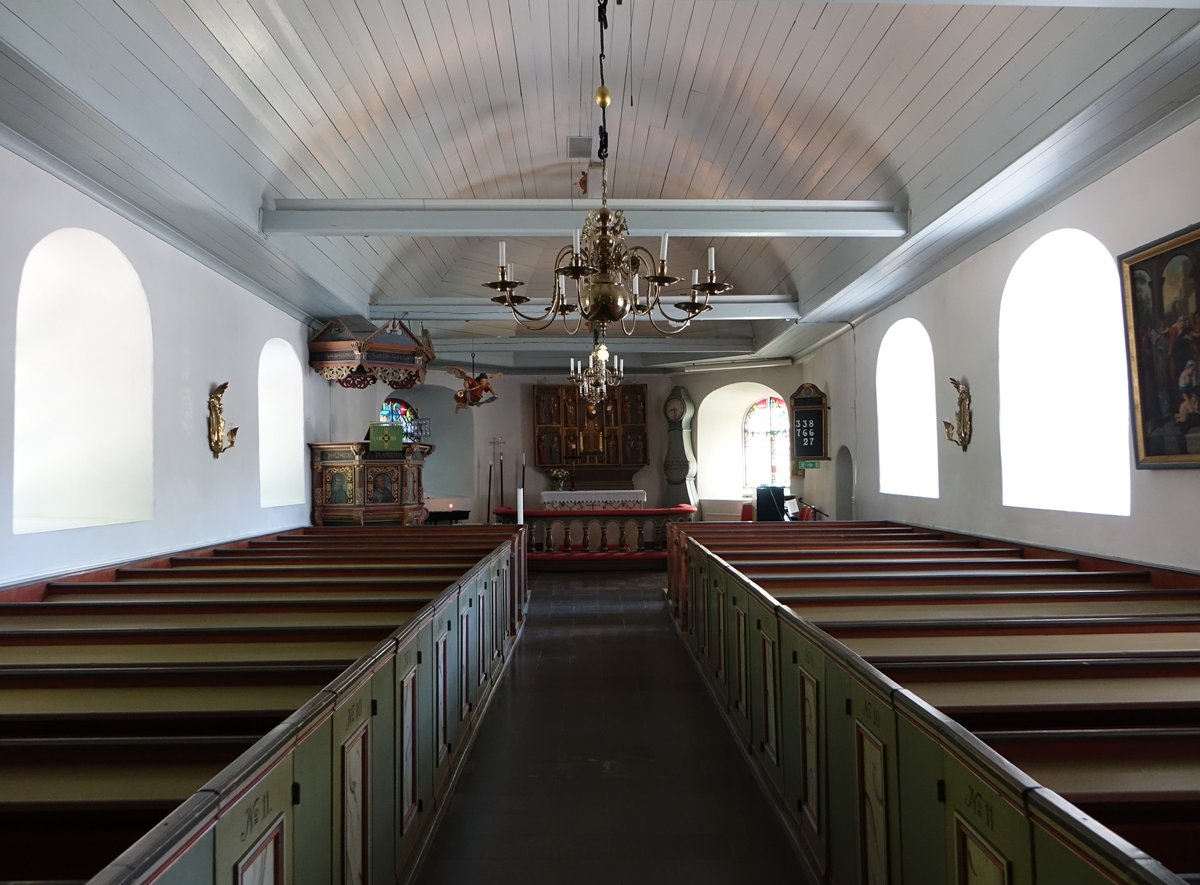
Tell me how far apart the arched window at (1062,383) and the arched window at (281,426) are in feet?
25.5

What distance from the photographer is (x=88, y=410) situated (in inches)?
249

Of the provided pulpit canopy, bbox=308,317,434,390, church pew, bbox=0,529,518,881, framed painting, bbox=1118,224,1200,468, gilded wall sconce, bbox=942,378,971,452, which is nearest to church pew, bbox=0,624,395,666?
church pew, bbox=0,529,518,881

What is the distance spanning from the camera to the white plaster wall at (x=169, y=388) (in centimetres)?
482

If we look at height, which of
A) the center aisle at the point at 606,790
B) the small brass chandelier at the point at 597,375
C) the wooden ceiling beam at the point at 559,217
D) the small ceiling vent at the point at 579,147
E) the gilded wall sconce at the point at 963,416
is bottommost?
the center aisle at the point at 606,790

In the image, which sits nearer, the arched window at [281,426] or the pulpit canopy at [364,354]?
the arched window at [281,426]

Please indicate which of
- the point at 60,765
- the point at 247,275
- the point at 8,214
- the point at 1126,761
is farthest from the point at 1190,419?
the point at 247,275

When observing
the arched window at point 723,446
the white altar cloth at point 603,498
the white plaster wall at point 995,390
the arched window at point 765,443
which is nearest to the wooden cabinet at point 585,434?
the arched window at point 723,446

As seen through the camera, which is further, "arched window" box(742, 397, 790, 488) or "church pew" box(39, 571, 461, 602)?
"arched window" box(742, 397, 790, 488)

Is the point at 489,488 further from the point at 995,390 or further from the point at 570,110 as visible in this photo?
the point at 995,390

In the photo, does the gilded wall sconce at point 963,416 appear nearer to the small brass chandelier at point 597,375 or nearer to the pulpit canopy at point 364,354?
the small brass chandelier at point 597,375

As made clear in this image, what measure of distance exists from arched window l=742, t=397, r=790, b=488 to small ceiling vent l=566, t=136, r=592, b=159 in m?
7.36

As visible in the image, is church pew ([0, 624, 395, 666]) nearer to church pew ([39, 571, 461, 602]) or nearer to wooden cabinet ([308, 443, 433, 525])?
church pew ([39, 571, 461, 602])

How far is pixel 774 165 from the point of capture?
8391mm

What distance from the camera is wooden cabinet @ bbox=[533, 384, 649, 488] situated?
16266 millimetres
